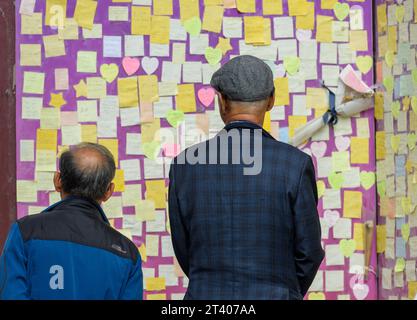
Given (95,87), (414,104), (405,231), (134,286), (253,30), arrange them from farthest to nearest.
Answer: (253,30) → (95,87) → (405,231) → (414,104) → (134,286)

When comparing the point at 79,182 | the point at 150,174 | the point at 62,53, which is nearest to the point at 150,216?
the point at 150,174

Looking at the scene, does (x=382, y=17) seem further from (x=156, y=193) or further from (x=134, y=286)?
(x=134, y=286)

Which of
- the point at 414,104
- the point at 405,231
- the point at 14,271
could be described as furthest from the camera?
the point at 405,231

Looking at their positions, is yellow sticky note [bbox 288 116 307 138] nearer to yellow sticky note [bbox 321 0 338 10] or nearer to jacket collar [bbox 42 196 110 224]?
yellow sticky note [bbox 321 0 338 10]

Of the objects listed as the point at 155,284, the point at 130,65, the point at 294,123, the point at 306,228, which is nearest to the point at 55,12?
the point at 130,65

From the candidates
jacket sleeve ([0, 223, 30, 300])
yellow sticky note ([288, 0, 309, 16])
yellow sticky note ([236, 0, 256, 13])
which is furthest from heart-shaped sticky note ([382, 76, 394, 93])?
jacket sleeve ([0, 223, 30, 300])

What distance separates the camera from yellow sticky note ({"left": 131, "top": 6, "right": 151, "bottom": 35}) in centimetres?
522

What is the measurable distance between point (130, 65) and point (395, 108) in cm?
158

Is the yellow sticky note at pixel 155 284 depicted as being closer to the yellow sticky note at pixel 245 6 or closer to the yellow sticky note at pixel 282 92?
the yellow sticky note at pixel 282 92

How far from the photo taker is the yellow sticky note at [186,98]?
526 cm

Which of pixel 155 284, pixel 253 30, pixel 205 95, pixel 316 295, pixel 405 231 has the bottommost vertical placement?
pixel 316 295

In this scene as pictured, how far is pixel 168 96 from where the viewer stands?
17.3ft

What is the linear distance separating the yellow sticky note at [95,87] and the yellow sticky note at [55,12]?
369 mm

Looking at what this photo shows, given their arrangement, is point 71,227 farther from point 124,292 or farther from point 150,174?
point 150,174
